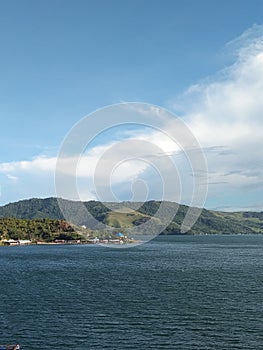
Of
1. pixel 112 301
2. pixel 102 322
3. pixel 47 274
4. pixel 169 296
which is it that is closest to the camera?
pixel 102 322

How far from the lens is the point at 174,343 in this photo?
5250 centimetres

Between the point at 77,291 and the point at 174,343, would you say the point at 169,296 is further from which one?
the point at 174,343

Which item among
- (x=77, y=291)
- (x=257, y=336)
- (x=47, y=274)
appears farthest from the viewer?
(x=47, y=274)

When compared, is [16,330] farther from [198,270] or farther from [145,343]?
[198,270]

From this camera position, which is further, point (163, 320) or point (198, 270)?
point (198, 270)

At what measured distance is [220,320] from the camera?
63906 millimetres

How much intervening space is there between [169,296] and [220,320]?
841 inches

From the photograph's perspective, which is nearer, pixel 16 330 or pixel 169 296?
pixel 16 330

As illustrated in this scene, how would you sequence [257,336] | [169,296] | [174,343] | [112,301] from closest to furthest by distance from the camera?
[174,343] → [257,336] → [112,301] → [169,296]

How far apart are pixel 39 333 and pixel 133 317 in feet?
53.2

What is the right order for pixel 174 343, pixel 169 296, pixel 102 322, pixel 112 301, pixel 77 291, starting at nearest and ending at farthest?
pixel 174 343
pixel 102 322
pixel 112 301
pixel 169 296
pixel 77 291

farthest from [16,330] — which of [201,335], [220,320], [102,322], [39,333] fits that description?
[220,320]

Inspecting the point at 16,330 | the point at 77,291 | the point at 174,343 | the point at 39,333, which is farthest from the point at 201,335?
the point at 77,291

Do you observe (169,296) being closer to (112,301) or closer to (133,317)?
(112,301)
